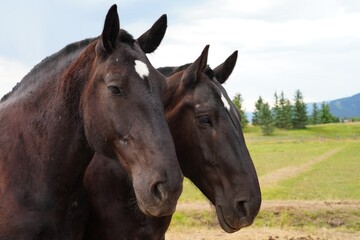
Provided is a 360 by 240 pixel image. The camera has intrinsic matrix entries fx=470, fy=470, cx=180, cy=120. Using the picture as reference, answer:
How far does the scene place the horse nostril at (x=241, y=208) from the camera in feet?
15.4

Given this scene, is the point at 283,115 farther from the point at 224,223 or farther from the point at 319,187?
the point at 224,223

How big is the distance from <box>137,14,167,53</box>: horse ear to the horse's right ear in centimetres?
54

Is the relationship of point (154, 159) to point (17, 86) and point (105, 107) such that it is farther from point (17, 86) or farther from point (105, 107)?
point (17, 86)

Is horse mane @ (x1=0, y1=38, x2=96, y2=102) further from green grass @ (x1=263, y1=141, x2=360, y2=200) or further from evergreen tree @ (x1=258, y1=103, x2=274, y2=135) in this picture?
evergreen tree @ (x1=258, y1=103, x2=274, y2=135)

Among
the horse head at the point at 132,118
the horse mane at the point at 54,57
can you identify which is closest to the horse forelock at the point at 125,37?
the horse head at the point at 132,118

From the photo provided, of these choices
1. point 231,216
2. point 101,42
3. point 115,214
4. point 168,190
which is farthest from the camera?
point 115,214

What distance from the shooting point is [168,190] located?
3.40 m

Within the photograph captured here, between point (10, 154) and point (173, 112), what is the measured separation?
6.14ft

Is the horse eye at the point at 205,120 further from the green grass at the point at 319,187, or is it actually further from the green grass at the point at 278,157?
the green grass at the point at 278,157

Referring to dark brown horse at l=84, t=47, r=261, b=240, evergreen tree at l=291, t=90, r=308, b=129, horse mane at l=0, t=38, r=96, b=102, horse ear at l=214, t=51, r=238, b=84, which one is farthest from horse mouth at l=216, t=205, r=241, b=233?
evergreen tree at l=291, t=90, r=308, b=129

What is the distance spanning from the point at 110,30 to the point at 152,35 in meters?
0.69

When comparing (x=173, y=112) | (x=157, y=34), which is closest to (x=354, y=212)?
(x=173, y=112)

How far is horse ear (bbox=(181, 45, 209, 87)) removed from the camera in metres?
5.32

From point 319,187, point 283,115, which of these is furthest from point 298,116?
point 319,187
